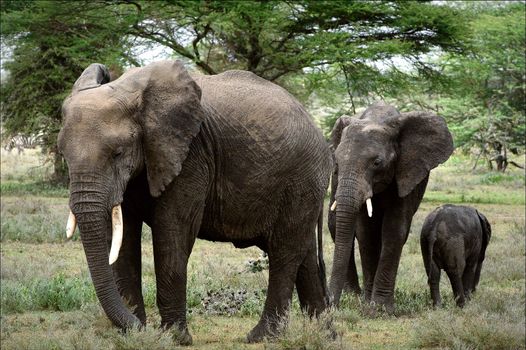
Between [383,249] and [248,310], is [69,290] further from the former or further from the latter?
[383,249]

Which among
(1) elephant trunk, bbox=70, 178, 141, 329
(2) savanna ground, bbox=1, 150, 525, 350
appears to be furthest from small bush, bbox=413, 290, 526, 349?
(1) elephant trunk, bbox=70, 178, 141, 329

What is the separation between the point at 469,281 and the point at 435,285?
0.78 meters

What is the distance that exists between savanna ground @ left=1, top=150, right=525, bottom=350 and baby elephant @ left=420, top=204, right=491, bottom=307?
23cm

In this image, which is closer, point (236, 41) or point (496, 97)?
point (236, 41)

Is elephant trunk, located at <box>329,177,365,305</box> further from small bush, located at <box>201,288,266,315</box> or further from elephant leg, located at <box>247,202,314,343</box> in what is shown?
elephant leg, located at <box>247,202,314,343</box>

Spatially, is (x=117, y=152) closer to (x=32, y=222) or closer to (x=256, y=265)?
(x=256, y=265)

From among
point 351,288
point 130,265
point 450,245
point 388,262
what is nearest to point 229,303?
point 388,262

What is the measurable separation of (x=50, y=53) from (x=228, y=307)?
1925cm

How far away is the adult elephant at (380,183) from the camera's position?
9.60 meters

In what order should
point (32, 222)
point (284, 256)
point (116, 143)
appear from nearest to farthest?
1. point (116, 143)
2. point (284, 256)
3. point (32, 222)

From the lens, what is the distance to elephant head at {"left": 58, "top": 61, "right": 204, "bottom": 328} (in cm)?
603

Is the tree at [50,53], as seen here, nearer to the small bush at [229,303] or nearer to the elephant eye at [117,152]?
the small bush at [229,303]

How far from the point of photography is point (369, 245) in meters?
10.6

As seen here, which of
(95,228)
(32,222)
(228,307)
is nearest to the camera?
(95,228)
